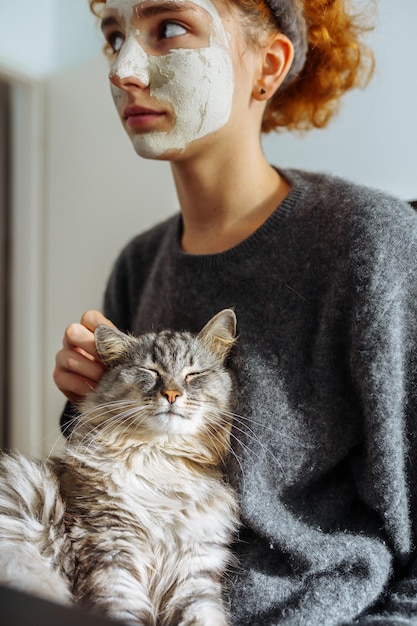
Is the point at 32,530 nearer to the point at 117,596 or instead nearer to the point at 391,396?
the point at 117,596

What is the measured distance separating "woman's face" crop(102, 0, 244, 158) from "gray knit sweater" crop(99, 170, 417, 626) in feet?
0.83

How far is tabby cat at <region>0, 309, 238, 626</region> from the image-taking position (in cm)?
88

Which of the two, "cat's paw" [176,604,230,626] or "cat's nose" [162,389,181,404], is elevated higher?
"cat's nose" [162,389,181,404]

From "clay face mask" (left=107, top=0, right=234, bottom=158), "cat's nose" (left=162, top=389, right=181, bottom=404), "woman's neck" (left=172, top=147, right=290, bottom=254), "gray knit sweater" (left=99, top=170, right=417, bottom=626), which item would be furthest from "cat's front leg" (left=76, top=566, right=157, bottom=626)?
"clay face mask" (left=107, top=0, right=234, bottom=158)

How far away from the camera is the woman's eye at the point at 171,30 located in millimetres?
1101

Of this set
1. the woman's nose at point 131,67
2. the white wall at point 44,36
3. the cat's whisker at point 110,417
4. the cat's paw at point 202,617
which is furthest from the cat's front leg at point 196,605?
the white wall at point 44,36

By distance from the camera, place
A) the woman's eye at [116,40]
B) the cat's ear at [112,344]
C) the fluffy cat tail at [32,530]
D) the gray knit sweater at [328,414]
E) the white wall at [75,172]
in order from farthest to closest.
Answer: the white wall at [75,172] < the woman's eye at [116,40] < the cat's ear at [112,344] < the gray knit sweater at [328,414] < the fluffy cat tail at [32,530]

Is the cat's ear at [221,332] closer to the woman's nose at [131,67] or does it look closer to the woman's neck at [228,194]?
the woman's neck at [228,194]

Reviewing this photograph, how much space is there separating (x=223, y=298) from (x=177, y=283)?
0.13 meters

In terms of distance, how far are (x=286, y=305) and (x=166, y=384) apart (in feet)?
0.88

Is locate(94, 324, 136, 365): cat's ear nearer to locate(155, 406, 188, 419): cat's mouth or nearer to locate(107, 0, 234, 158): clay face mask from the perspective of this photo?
locate(155, 406, 188, 419): cat's mouth

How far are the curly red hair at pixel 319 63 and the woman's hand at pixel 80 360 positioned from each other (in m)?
0.66

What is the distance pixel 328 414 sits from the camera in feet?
3.33

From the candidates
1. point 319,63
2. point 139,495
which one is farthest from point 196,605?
point 319,63
